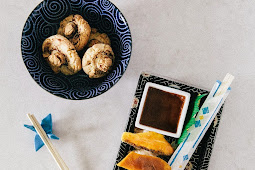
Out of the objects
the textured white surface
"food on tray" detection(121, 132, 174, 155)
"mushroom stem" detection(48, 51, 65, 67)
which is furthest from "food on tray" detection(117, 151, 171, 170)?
"mushroom stem" detection(48, 51, 65, 67)

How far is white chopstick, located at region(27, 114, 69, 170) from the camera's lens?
106cm

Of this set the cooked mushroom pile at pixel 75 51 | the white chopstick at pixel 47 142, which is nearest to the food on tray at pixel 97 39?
the cooked mushroom pile at pixel 75 51

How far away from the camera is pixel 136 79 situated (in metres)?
1.14

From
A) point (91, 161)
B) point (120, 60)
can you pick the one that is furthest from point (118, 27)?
point (91, 161)

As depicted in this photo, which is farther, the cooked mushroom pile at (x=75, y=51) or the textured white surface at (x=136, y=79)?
the textured white surface at (x=136, y=79)

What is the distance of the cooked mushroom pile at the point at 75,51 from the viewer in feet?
3.17

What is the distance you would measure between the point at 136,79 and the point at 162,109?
0.55ft

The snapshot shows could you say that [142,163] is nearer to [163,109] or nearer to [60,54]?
[163,109]

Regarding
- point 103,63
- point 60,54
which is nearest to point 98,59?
point 103,63

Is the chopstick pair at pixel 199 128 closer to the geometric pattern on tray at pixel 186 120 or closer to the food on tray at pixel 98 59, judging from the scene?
the geometric pattern on tray at pixel 186 120

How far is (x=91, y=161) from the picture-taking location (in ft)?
3.71

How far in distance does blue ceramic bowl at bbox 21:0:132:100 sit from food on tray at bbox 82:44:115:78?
0.12ft

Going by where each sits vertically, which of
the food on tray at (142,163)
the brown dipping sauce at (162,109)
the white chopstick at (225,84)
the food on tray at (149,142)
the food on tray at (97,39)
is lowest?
the food on tray at (142,163)

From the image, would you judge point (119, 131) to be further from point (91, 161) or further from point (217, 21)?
point (217, 21)
